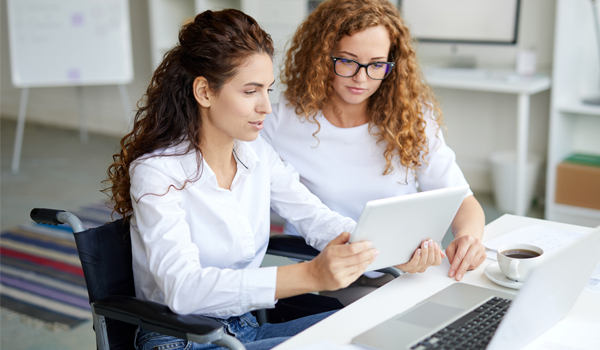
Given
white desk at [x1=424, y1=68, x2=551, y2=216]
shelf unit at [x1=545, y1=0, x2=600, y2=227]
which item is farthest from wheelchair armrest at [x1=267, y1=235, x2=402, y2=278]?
shelf unit at [x1=545, y1=0, x2=600, y2=227]

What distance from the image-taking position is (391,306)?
3.69ft

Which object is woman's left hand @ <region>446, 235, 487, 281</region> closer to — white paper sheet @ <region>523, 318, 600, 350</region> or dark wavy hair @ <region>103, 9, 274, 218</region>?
white paper sheet @ <region>523, 318, 600, 350</region>

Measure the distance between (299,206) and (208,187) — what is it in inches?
12.0

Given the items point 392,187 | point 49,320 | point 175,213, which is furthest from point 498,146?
point 175,213

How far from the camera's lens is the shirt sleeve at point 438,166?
5.38 feet

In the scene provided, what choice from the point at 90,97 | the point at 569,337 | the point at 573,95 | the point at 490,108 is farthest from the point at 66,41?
the point at 569,337

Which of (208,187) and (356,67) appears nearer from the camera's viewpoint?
(208,187)

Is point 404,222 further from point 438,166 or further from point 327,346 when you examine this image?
point 438,166

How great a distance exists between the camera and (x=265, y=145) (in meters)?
1.57

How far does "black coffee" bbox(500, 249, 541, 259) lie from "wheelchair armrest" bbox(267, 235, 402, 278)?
0.36m

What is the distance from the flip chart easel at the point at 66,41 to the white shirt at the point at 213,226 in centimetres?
364

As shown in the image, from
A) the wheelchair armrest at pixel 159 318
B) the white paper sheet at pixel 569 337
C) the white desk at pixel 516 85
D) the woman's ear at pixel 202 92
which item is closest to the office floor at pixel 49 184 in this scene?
the white desk at pixel 516 85

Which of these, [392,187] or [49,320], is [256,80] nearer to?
[392,187]

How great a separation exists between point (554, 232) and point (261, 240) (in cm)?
71
